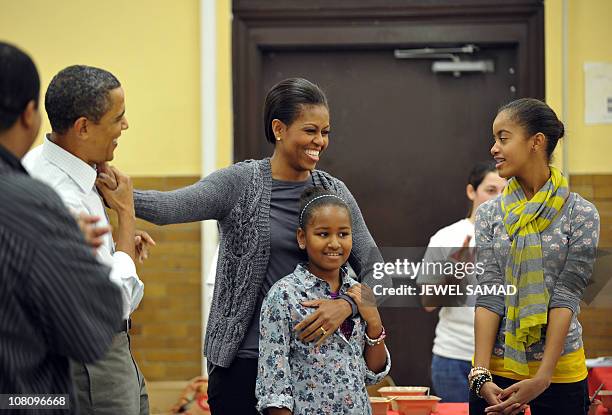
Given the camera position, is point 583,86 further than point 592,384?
Yes

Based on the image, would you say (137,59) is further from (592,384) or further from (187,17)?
(592,384)

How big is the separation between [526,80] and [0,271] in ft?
13.8

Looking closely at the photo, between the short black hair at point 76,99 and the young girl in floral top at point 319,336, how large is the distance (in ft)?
2.49

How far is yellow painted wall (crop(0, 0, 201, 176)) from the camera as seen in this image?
564cm

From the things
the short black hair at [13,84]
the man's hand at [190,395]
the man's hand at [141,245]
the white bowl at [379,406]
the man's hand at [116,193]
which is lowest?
the man's hand at [190,395]

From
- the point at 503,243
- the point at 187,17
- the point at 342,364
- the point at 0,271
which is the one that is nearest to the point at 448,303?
the point at 503,243

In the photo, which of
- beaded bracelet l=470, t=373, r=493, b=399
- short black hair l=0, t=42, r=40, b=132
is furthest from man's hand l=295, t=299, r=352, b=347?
short black hair l=0, t=42, r=40, b=132

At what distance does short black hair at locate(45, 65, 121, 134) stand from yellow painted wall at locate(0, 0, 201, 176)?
2.90 m

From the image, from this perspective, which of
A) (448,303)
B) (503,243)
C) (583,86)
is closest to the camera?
(503,243)

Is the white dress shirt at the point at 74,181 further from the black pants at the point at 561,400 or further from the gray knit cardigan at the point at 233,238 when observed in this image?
the black pants at the point at 561,400

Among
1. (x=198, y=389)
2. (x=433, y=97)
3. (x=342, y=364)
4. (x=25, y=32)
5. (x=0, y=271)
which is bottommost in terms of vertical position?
(x=198, y=389)

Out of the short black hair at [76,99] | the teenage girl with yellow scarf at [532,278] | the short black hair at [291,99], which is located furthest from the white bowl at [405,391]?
the short black hair at [76,99]

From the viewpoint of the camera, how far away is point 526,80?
561 cm

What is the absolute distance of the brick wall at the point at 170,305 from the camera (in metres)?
5.63
